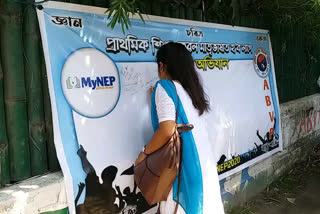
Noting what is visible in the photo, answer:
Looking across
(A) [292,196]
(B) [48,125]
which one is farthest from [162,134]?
(A) [292,196]

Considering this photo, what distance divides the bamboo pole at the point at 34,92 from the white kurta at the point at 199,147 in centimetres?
72

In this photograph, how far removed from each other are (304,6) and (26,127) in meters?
3.61

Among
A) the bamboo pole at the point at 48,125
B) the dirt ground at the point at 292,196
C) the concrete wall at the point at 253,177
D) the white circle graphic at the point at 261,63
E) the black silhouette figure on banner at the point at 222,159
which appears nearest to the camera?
the concrete wall at the point at 253,177

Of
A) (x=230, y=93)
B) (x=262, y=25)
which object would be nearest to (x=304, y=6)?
(x=262, y=25)

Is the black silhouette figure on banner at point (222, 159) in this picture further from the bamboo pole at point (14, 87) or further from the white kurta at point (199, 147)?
the bamboo pole at point (14, 87)

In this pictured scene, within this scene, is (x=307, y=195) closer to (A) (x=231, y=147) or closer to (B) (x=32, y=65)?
(A) (x=231, y=147)

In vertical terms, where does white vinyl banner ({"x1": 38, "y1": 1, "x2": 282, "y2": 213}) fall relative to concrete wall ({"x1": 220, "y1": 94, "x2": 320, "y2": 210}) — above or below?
above

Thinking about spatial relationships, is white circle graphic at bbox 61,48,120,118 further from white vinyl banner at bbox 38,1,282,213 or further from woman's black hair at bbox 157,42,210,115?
woman's black hair at bbox 157,42,210,115

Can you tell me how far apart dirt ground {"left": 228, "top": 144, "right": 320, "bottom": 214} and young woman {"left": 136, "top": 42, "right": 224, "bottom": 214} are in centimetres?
169

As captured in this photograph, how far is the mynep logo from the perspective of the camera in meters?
2.12

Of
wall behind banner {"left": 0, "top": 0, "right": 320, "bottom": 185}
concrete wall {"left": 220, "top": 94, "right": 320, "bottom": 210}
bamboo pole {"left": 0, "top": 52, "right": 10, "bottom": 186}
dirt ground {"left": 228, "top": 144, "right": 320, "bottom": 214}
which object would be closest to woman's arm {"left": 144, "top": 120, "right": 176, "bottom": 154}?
wall behind banner {"left": 0, "top": 0, "right": 320, "bottom": 185}

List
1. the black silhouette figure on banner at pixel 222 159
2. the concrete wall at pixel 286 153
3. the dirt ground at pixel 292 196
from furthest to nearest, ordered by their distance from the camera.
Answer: the dirt ground at pixel 292 196 < the concrete wall at pixel 286 153 < the black silhouette figure on banner at pixel 222 159

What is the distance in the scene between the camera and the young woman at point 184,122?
203 centimetres

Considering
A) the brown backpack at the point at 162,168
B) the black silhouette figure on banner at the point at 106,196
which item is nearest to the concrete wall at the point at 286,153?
the black silhouette figure on banner at the point at 106,196
